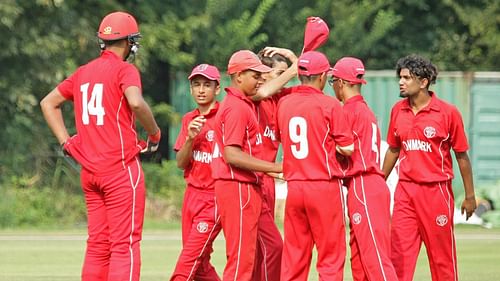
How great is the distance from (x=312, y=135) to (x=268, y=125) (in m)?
0.93

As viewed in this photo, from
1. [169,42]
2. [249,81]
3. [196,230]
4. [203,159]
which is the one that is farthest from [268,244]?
[169,42]

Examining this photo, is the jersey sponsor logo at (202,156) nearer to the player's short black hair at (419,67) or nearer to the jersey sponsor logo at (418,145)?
the jersey sponsor logo at (418,145)

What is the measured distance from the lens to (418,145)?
35.1ft

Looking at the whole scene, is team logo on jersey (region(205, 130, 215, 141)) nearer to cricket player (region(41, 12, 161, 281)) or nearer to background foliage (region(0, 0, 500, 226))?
cricket player (region(41, 12, 161, 281))

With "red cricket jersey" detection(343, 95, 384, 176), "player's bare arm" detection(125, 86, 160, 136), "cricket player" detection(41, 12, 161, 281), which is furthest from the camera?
"red cricket jersey" detection(343, 95, 384, 176)

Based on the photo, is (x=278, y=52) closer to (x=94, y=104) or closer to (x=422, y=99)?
(x=422, y=99)

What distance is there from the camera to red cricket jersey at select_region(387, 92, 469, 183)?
10.7m

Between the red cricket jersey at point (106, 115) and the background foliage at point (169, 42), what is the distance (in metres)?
11.8

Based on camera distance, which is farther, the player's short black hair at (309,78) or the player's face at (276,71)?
the player's face at (276,71)

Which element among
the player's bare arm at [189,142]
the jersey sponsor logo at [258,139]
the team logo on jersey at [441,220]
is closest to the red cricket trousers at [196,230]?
the player's bare arm at [189,142]

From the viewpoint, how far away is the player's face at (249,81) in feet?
32.8

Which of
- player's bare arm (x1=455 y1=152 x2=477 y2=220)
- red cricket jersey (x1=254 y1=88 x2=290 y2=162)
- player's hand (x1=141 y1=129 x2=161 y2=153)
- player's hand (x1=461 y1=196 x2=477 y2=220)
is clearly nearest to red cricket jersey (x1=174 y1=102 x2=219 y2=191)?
red cricket jersey (x1=254 y1=88 x2=290 y2=162)

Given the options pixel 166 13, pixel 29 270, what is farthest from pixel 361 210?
pixel 166 13

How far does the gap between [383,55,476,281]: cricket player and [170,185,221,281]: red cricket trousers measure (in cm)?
154
